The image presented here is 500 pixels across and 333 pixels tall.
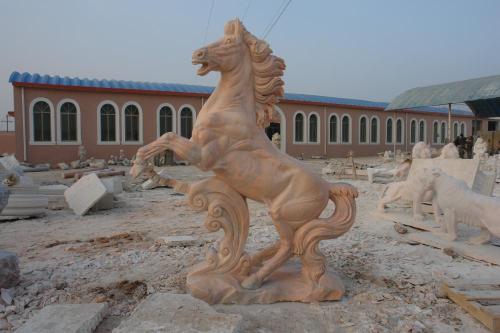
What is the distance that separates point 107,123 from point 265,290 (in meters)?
16.1

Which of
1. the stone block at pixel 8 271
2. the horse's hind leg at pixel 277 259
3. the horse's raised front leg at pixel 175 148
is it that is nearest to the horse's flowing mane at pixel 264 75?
the horse's raised front leg at pixel 175 148

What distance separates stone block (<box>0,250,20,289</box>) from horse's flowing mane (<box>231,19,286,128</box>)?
244 centimetres

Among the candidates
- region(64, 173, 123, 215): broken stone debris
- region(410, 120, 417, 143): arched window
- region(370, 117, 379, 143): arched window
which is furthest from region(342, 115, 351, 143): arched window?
region(64, 173, 123, 215): broken stone debris

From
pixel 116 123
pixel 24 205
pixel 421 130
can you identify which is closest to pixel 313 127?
pixel 421 130

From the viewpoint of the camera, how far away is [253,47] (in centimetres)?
282

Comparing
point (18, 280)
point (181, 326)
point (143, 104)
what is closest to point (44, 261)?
point (18, 280)

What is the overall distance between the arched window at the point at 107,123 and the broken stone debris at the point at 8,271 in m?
14.8

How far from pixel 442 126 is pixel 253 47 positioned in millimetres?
30830

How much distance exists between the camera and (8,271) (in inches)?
116

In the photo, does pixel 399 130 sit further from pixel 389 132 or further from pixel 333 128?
pixel 333 128

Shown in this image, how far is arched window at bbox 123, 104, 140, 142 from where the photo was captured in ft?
56.6

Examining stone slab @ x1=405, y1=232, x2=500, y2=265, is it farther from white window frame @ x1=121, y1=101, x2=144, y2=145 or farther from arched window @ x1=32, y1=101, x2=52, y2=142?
arched window @ x1=32, y1=101, x2=52, y2=142

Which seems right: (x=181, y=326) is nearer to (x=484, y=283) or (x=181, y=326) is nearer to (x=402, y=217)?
(x=484, y=283)

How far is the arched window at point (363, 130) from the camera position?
24.3m
